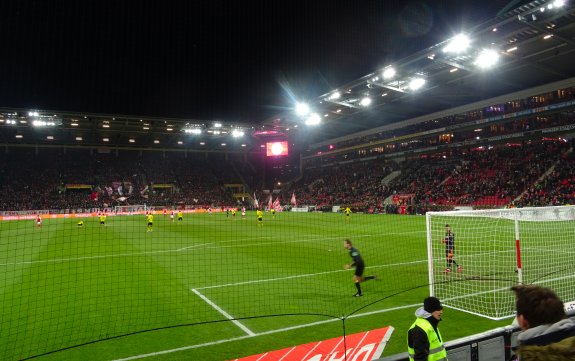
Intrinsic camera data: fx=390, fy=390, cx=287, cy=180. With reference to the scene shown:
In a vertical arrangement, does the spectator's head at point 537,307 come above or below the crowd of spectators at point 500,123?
below

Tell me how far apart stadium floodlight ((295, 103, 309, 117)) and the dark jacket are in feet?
144

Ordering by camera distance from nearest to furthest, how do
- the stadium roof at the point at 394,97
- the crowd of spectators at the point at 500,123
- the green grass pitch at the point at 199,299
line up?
1. the green grass pitch at the point at 199,299
2. the stadium roof at the point at 394,97
3. the crowd of spectators at the point at 500,123

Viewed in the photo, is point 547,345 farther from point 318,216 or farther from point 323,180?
point 323,180

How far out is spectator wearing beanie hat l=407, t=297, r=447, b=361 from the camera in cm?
398

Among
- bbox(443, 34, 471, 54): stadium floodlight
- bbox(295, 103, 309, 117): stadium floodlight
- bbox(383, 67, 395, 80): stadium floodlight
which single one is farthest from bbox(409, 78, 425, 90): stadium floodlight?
bbox(295, 103, 309, 117): stadium floodlight

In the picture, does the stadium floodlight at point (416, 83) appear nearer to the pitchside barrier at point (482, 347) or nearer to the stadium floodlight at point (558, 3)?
the stadium floodlight at point (558, 3)

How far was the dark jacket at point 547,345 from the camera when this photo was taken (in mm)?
2123

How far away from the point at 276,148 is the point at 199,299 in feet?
158

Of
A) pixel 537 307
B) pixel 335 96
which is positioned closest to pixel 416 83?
pixel 335 96

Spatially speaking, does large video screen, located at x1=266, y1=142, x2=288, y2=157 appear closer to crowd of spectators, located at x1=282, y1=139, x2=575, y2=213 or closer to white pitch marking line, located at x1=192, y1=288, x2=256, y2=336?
crowd of spectators, located at x1=282, y1=139, x2=575, y2=213

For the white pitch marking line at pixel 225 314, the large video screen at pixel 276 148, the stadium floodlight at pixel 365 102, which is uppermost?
the stadium floodlight at pixel 365 102

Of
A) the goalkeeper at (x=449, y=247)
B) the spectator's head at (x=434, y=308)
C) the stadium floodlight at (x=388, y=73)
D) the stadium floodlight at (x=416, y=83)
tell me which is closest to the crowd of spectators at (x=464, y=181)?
the stadium floodlight at (x=416, y=83)

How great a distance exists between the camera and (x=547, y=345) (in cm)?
220

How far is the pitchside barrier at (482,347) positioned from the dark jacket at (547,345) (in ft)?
5.08
